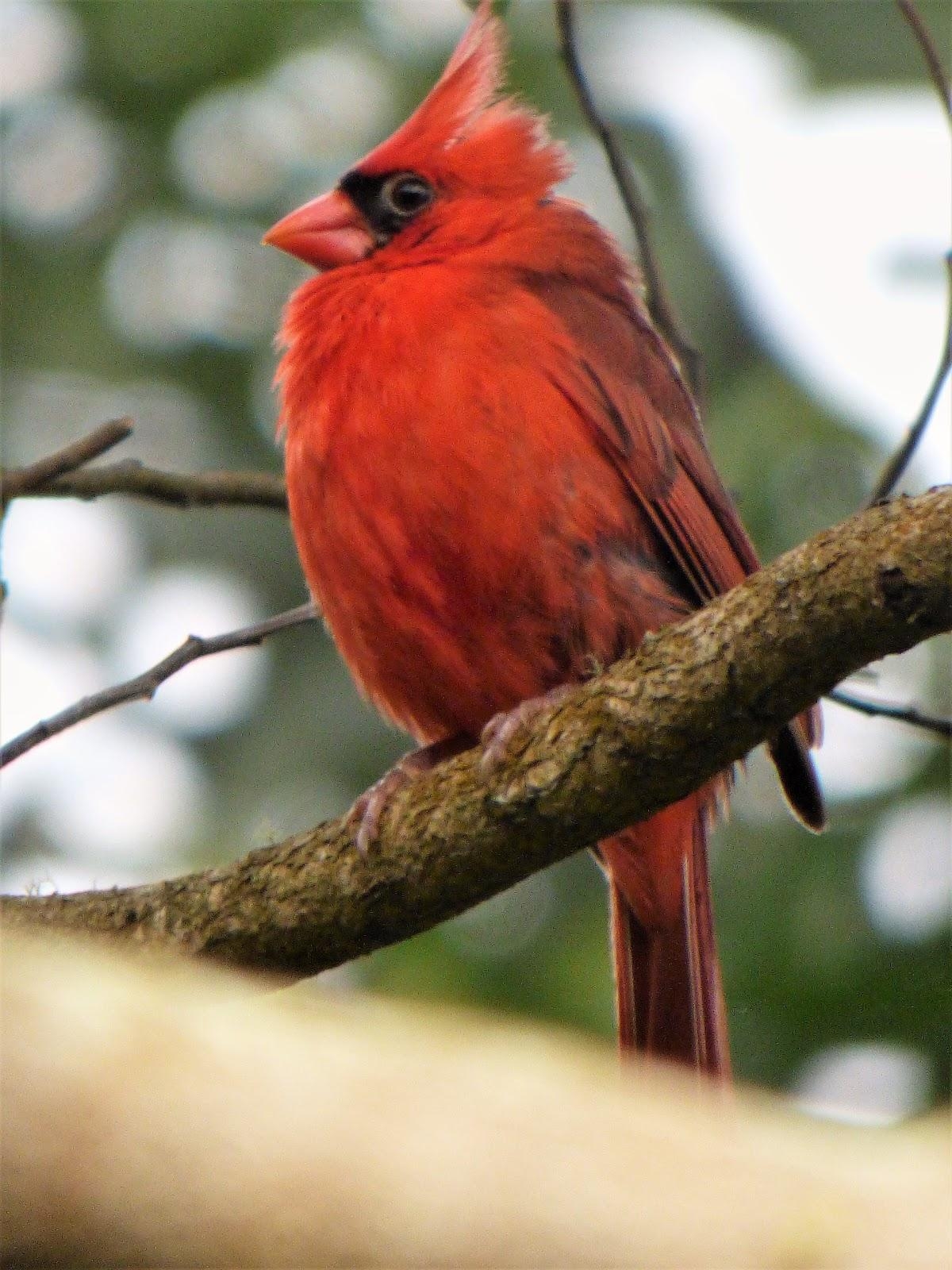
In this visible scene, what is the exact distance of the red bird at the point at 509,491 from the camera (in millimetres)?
3469

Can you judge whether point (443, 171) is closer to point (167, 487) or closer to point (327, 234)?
point (327, 234)

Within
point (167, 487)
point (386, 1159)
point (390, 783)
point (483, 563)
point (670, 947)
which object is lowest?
point (670, 947)

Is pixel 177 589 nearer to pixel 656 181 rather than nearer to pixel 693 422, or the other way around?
pixel 656 181

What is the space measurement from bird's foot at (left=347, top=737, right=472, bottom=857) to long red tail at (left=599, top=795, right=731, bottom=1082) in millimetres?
379

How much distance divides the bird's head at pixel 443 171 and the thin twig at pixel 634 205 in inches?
10.3

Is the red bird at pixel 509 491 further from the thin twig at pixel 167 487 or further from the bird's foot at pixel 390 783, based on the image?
the thin twig at pixel 167 487

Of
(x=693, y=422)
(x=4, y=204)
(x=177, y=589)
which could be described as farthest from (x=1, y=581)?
(x=4, y=204)

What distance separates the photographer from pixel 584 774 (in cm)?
279

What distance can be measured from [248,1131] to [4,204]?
607cm

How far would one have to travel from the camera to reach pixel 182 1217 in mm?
1026

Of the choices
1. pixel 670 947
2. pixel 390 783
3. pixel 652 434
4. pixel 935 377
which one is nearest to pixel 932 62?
pixel 935 377

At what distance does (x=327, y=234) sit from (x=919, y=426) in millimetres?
1380

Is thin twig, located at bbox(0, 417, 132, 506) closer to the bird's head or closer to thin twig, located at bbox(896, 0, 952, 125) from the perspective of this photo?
the bird's head

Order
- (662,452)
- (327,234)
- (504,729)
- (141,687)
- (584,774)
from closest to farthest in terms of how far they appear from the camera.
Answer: (584,774) → (504,729) → (141,687) → (662,452) → (327,234)
